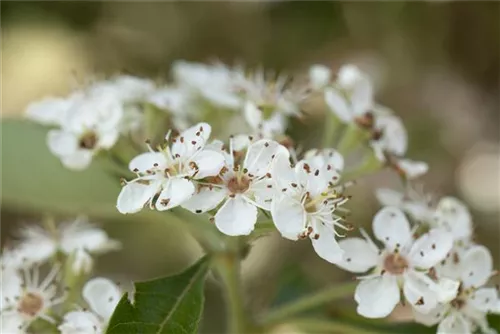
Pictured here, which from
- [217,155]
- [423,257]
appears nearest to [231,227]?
[217,155]

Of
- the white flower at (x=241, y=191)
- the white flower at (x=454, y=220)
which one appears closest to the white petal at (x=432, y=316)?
the white flower at (x=454, y=220)

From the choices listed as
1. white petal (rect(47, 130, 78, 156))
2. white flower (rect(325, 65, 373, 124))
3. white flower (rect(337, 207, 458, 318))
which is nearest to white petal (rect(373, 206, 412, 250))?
white flower (rect(337, 207, 458, 318))

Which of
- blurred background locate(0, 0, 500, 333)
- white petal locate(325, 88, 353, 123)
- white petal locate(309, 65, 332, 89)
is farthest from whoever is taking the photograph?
blurred background locate(0, 0, 500, 333)

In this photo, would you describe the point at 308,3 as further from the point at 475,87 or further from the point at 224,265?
the point at 224,265

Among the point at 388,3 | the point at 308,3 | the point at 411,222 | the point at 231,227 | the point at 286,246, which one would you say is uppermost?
the point at 308,3

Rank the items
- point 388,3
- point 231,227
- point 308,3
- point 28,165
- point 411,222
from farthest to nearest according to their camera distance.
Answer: point 308,3
point 388,3
point 28,165
point 411,222
point 231,227

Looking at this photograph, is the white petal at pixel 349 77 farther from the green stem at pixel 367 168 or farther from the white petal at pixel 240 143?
the white petal at pixel 240 143

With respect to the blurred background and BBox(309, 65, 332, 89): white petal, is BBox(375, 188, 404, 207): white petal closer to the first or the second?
BBox(309, 65, 332, 89): white petal
